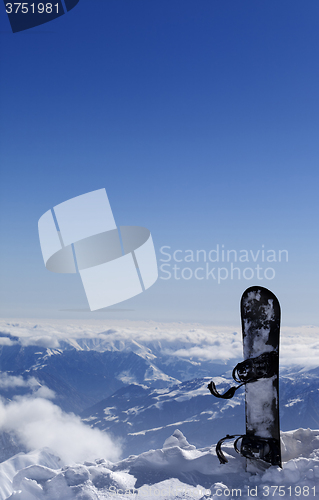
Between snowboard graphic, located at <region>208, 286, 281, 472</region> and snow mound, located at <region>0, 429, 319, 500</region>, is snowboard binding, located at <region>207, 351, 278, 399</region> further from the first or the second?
snow mound, located at <region>0, 429, 319, 500</region>

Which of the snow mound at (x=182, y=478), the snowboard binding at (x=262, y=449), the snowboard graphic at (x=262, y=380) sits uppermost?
the snowboard graphic at (x=262, y=380)

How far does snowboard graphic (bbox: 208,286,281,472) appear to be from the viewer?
23.7 feet

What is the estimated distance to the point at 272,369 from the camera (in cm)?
724

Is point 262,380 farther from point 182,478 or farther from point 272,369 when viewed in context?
point 182,478

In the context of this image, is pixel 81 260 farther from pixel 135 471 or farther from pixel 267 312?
pixel 267 312

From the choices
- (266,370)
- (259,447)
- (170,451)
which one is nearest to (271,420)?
(259,447)

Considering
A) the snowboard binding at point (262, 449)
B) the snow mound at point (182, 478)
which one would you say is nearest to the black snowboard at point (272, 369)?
the snowboard binding at point (262, 449)

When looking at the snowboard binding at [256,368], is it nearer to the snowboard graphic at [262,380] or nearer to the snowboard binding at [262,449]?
the snowboard graphic at [262,380]

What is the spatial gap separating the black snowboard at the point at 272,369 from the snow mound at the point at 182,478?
570 mm

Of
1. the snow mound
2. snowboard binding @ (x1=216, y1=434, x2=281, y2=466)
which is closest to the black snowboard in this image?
snowboard binding @ (x1=216, y1=434, x2=281, y2=466)

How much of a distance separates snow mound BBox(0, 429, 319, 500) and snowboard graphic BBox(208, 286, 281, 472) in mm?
525

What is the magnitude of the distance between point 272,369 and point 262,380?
0.34 meters

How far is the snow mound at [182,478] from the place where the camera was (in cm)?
720

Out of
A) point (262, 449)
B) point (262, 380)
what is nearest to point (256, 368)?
point (262, 380)
